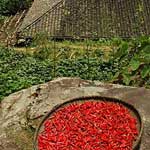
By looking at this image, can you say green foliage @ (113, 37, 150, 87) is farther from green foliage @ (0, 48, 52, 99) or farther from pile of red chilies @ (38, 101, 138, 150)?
pile of red chilies @ (38, 101, 138, 150)

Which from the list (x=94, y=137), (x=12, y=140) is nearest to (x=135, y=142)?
(x=94, y=137)

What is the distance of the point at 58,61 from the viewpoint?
42.1ft

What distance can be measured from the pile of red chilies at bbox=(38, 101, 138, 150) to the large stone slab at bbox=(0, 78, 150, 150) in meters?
0.24

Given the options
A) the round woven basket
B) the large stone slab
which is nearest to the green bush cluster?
the large stone slab

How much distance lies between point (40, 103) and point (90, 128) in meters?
1.22

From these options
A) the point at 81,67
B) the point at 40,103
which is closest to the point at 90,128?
the point at 40,103

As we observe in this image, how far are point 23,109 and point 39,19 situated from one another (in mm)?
13861

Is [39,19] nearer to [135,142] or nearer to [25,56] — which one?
[25,56]

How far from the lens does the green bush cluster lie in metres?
10.2

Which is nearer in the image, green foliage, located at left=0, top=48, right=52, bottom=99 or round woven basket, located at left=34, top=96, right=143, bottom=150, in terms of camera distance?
round woven basket, located at left=34, top=96, right=143, bottom=150

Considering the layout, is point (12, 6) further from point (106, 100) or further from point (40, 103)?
point (106, 100)

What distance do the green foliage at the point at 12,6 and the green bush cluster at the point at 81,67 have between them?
1376 centimetres

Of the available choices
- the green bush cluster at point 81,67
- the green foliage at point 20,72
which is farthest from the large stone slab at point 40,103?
the green foliage at point 20,72

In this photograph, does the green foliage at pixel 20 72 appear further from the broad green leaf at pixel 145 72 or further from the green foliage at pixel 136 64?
the broad green leaf at pixel 145 72
